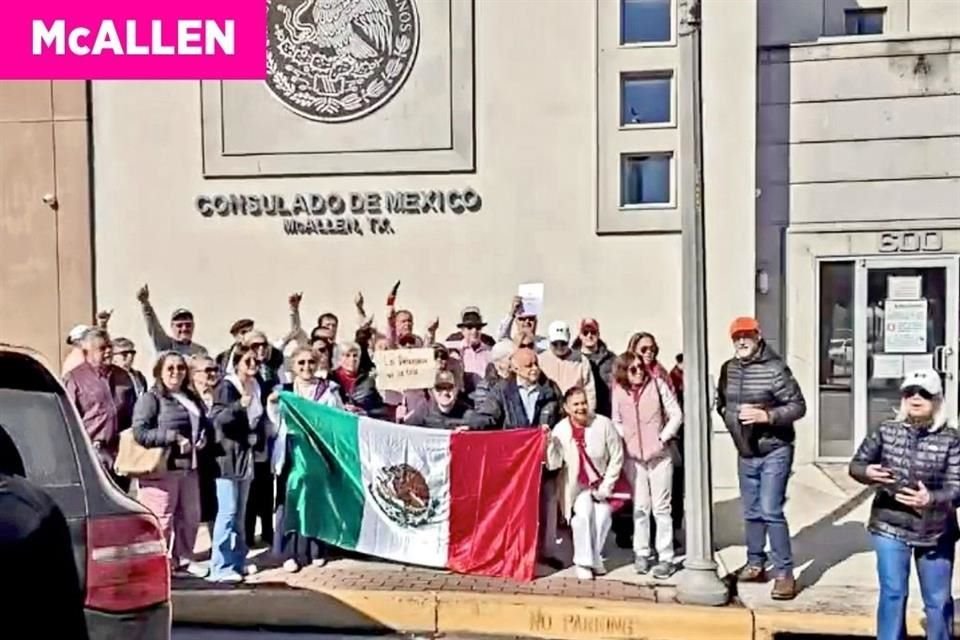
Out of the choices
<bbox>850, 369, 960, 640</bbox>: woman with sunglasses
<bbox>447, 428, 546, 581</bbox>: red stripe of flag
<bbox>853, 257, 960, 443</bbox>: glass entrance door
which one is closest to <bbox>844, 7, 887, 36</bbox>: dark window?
<bbox>853, 257, 960, 443</bbox>: glass entrance door

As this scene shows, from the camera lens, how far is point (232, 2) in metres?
12.3

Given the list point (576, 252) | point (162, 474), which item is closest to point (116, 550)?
point (162, 474)

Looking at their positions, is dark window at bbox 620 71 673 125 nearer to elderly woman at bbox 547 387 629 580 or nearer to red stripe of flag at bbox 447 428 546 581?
elderly woman at bbox 547 387 629 580

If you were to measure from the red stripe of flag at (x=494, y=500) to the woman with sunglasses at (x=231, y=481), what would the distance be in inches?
56.7

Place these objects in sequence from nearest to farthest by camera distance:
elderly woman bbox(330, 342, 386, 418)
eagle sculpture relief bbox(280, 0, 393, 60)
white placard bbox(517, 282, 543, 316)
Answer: elderly woman bbox(330, 342, 386, 418)
white placard bbox(517, 282, 543, 316)
eagle sculpture relief bbox(280, 0, 393, 60)

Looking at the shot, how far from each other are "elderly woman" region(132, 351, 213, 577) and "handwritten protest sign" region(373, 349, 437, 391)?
150 cm

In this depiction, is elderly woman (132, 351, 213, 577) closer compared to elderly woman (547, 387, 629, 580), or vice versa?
elderly woman (132, 351, 213, 577)

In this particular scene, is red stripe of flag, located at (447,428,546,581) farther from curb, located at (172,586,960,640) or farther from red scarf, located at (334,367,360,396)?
red scarf, located at (334,367,360,396)

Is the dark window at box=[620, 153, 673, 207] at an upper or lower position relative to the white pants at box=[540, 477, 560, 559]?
upper

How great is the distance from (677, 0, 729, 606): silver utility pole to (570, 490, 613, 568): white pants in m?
0.70

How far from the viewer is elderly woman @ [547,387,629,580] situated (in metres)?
7.12

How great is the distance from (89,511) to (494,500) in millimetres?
4417

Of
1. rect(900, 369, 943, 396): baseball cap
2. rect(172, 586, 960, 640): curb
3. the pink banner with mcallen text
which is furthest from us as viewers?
the pink banner with mcallen text

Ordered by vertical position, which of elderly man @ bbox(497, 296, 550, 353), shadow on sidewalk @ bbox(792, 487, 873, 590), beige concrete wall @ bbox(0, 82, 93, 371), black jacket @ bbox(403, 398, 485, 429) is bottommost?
shadow on sidewalk @ bbox(792, 487, 873, 590)
